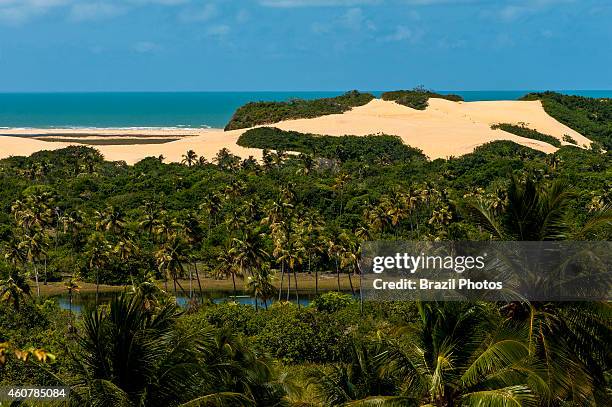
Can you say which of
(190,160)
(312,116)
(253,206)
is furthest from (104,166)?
(312,116)

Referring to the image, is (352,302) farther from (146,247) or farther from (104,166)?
(104,166)

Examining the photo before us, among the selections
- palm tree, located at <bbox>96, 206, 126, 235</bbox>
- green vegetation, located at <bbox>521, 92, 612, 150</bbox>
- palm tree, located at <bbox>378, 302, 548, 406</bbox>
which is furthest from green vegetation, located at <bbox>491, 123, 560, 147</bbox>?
palm tree, located at <bbox>378, 302, 548, 406</bbox>

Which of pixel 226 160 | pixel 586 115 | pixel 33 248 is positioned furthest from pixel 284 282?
pixel 586 115

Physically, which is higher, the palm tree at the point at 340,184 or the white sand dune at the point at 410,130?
the white sand dune at the point at 410,130

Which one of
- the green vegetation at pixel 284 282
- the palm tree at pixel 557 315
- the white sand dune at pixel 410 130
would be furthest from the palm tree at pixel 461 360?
the white sand dune at pixel 410 130

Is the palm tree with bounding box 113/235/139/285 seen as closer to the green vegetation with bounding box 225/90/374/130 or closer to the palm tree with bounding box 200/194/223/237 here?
the palm tree with bounding box 200/194/223/237

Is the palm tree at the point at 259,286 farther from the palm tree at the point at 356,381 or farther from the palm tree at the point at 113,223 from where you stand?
the palm tree at the point at 356,381
